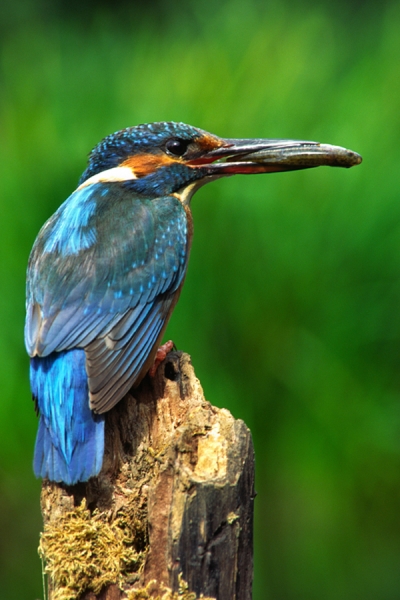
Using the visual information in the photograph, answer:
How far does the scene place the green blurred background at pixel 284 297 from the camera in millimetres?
2992

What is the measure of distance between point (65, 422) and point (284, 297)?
1.11 m

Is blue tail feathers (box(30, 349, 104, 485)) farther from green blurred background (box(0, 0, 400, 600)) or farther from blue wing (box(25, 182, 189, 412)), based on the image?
green blurred background (box(0, 0, 400, 600))

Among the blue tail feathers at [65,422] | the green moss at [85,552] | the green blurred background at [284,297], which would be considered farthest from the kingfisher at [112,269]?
the green blurred background at [284,297]

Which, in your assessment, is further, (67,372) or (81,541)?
(67,372)

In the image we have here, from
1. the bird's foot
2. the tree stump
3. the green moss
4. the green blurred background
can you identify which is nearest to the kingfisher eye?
the green blurred background

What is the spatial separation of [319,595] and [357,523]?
40cm

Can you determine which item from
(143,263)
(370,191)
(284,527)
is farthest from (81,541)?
(370,191)

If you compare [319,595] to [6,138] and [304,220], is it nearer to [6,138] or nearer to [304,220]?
[304,220]

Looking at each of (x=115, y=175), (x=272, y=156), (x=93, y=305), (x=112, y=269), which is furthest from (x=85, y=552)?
(x=272, y=156)

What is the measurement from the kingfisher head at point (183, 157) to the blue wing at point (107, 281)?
75mm

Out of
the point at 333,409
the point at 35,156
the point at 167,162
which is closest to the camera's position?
the point at 167,162

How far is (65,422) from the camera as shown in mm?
2186

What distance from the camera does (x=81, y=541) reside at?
81.0 inches

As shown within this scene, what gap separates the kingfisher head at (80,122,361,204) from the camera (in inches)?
107
